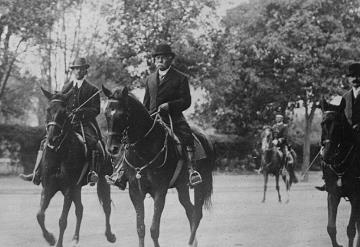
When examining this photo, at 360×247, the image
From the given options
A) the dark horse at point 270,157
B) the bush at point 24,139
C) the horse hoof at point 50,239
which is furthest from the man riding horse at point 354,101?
the bush at point 24,139

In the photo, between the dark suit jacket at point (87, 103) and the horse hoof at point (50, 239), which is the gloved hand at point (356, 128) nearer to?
the dark suit jacket at point (87, 103)

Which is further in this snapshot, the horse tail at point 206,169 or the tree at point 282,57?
the tree at point 282,57

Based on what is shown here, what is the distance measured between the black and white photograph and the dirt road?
0.05 m

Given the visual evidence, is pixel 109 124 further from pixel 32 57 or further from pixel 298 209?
pixel 32 57

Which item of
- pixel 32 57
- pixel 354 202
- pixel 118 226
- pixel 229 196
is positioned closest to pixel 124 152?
pixel 354 202

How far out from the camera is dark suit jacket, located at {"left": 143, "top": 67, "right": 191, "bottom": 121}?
1109 cm

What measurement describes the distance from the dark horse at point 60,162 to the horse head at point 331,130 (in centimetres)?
408

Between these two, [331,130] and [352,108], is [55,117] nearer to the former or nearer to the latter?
[331,130]

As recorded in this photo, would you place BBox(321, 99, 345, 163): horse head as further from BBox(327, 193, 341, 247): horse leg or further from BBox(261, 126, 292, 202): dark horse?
BBox(261, 126, 292, 202): dark horse

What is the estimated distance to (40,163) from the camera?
37.8ft

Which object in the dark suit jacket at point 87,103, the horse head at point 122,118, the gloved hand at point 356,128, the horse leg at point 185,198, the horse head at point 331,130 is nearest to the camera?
the horse head at point 122,118

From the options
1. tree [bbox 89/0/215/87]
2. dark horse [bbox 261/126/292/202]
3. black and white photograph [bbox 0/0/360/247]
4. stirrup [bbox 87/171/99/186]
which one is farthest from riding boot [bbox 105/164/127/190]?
tree [bbox 89/0/215/87]

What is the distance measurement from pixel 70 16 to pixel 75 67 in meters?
27.5

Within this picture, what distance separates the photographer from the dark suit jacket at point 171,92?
436 inches
